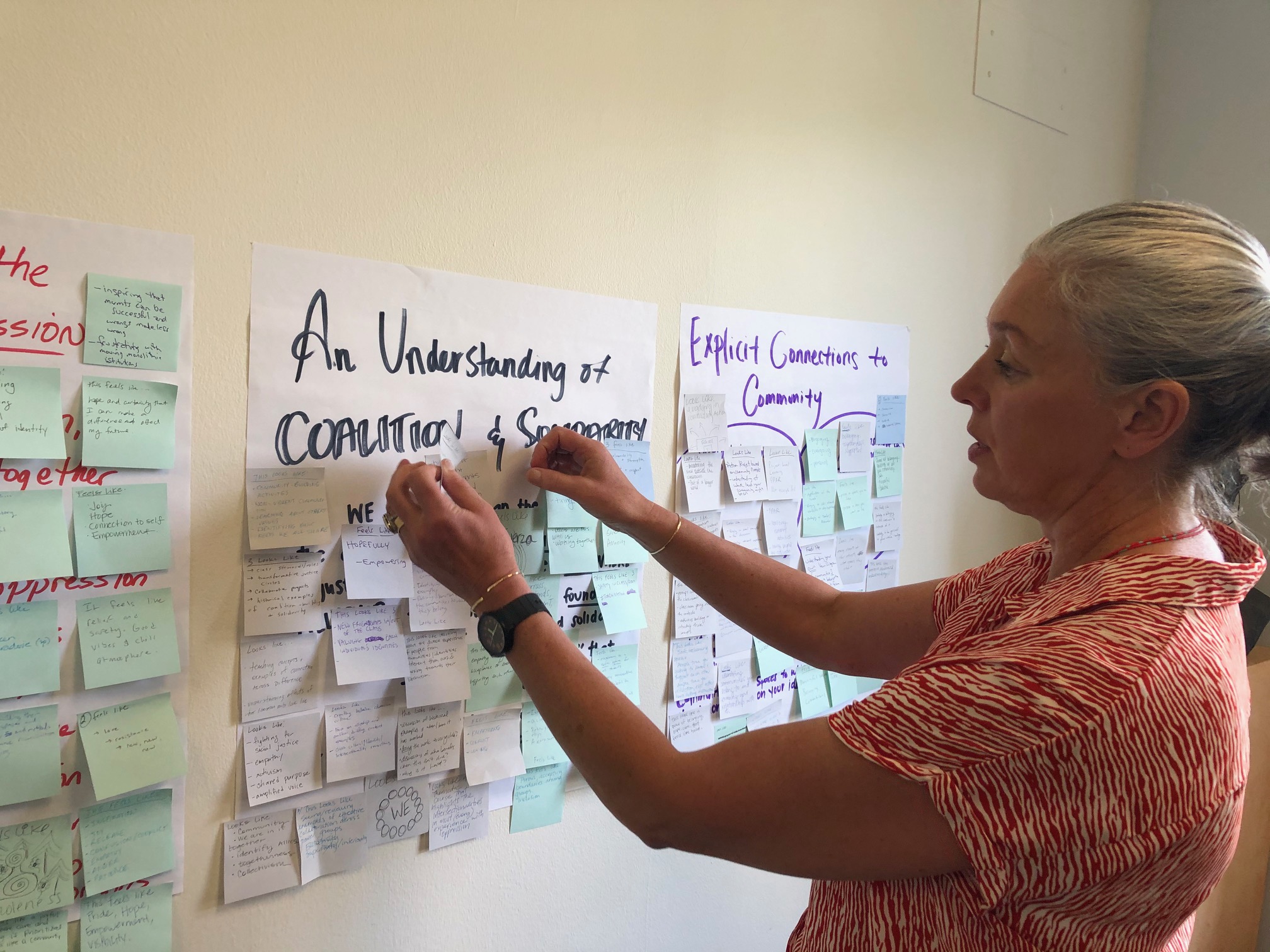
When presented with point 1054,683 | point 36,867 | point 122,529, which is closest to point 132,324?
point 122,529

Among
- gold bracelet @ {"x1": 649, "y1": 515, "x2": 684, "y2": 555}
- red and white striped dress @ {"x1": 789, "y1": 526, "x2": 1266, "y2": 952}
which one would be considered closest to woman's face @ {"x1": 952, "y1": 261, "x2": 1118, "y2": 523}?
red and white striped dress @ {"x1": 789, "y1": 526, "x2": 1266, "y2": 952}

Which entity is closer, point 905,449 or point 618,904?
point 618,904

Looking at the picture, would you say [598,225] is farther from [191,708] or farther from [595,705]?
[191,708]

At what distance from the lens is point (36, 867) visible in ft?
2.42

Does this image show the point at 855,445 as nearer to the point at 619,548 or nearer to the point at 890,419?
the point at 890,419

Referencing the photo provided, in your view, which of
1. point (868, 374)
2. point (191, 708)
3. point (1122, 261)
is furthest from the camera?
point (868, 374)

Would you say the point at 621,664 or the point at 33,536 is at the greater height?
the point at 33,536

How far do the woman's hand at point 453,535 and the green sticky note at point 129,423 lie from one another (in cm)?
23

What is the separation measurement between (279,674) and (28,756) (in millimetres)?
226

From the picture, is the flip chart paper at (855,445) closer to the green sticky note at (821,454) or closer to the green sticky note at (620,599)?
the green sticky note at (821,454)

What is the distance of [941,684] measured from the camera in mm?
615

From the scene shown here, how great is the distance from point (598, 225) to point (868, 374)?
2.08 feet

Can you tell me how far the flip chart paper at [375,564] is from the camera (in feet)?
2.93

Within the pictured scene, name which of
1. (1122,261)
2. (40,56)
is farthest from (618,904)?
(40,56)
